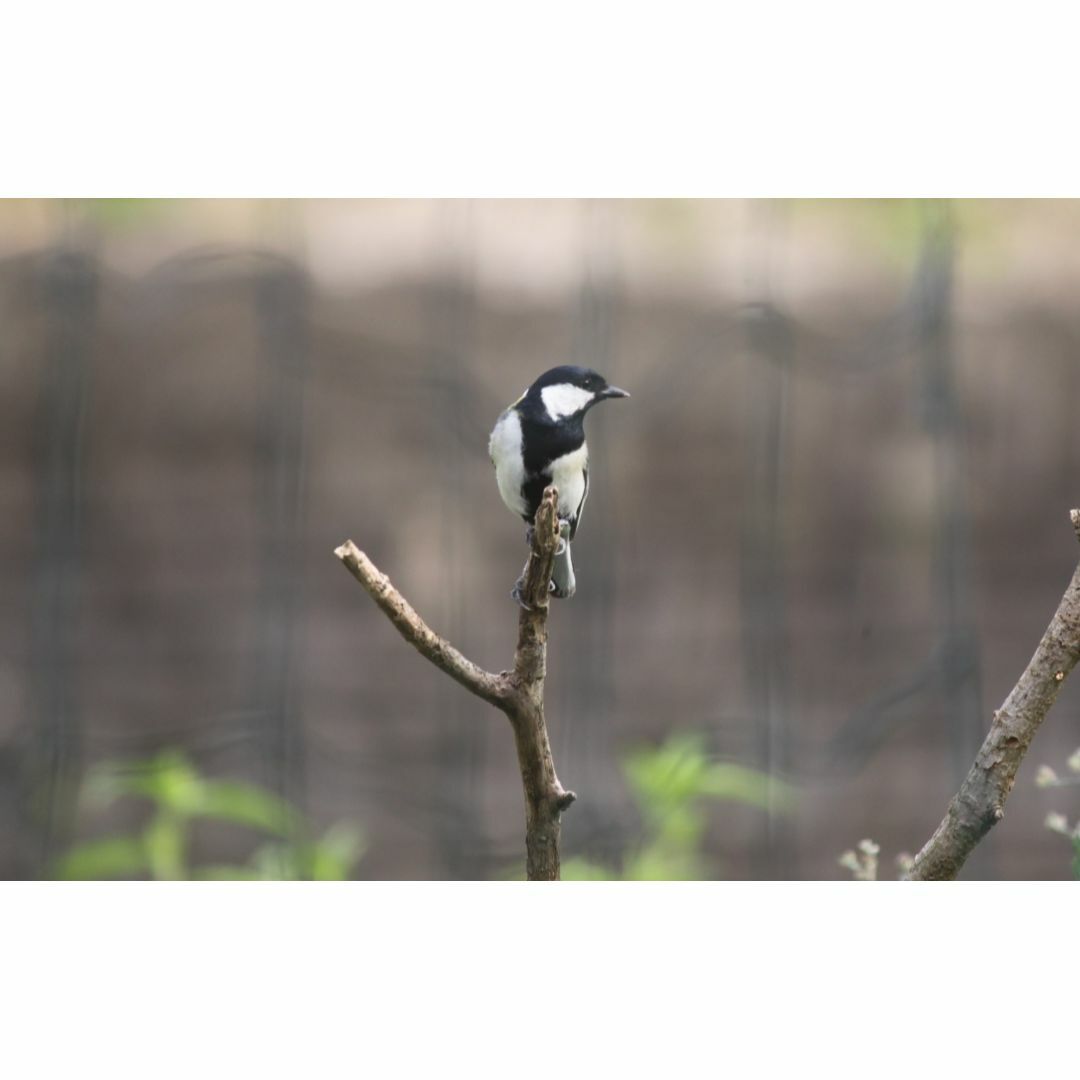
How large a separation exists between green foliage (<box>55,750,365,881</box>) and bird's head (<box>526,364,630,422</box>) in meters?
0.82

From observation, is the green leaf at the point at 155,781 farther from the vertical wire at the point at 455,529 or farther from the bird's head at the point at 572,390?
the bird's head at the point at 572,390

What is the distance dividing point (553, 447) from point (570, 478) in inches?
2.3

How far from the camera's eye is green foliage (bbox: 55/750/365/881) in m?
2.36

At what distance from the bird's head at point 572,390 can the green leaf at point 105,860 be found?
1.04 meters

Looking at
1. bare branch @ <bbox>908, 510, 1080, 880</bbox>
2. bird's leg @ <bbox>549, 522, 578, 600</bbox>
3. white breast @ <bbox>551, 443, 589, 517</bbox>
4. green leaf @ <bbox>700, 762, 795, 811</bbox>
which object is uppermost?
white breast @ <bbox>551, 443, 589, 517</bbox>

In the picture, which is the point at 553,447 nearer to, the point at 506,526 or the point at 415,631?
the point at 506,526

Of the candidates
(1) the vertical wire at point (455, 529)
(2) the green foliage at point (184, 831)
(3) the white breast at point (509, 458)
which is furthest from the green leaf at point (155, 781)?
(3) the white breast at point (509, 458)

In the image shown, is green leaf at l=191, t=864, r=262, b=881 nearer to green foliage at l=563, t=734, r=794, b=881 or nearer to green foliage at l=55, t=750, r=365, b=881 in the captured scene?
green foliage at l=55, t=750, r=365, b=881

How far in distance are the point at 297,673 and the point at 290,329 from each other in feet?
1.96

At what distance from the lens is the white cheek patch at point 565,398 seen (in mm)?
2156

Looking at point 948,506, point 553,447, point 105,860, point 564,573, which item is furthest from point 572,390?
point 105,860

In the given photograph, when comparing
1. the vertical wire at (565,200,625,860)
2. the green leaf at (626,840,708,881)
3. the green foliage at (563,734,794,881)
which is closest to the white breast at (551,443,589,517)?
the vertical wire at (565,200,625,860)

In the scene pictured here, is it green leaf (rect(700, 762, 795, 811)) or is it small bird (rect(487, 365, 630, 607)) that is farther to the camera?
green leaf (rect(700, 762, 795, 811))

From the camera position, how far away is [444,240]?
239 cm
